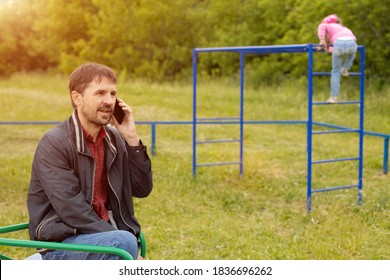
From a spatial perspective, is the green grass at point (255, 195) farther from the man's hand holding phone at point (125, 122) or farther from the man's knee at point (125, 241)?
the man's knee at point (125, 241)

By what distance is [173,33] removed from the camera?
29.2 m

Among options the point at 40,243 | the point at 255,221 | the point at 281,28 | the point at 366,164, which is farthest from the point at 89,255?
the point at 281,28

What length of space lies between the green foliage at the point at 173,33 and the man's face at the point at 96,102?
16584 mm

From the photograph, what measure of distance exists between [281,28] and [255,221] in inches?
761

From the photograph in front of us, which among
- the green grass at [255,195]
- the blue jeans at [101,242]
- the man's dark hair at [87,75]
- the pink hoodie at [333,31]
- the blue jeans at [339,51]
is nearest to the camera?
the blue jeans at [101,242]

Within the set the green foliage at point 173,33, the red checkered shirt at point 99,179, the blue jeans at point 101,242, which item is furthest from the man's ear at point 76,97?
the green foliage at point 173,33

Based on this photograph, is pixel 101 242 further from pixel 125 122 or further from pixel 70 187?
pixel 125 122

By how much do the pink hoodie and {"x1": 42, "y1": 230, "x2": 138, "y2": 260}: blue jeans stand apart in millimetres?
5245

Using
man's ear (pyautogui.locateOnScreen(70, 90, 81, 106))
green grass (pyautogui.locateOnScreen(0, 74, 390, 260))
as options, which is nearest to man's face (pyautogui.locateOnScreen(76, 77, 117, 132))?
man's ear (pyautogui.locateOnScreen(70, 90, 81, 106))

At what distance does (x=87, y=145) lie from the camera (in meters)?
3.38

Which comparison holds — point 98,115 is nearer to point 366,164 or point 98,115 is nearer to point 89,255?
point 89,255

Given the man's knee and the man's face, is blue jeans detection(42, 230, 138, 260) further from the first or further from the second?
the man's face

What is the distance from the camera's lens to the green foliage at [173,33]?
2394 cm

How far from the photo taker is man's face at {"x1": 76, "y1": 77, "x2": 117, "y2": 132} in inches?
133
